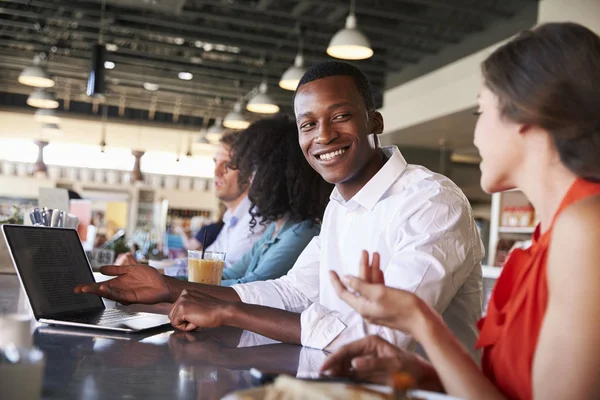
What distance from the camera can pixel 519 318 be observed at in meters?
1.00

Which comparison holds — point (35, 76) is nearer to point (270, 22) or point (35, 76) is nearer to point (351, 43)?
point (270, 22)

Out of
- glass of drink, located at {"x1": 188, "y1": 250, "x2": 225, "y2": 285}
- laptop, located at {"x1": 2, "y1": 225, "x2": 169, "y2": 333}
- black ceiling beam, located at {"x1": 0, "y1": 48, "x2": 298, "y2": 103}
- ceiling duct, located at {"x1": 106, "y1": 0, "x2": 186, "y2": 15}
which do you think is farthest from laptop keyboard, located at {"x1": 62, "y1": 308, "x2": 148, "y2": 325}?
black ceiling beam, located at {"x1": 0, "y1": 48, "x2": 298, "y2": 103}

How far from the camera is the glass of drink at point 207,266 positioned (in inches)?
75.3

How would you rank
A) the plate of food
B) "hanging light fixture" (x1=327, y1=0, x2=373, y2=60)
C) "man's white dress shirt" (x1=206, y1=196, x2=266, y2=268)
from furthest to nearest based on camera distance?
"hanging light fixture" (x1=327, y1=0, x2=373, y2=60)
"man's white dress shirt" (x1=206, y1=196, x2=266, y2=268)
the plate of food

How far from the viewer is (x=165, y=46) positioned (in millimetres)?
8953

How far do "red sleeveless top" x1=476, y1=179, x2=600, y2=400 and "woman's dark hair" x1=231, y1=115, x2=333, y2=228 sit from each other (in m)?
1.47

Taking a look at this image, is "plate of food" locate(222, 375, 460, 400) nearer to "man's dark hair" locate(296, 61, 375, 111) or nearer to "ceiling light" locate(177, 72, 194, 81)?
"man's dark hair" locate(296, 61, 375, 111)

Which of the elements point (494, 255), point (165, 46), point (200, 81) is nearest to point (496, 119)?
point (494, 255)

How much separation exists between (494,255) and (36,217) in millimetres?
5569

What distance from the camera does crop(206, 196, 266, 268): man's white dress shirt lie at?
3.00 meters

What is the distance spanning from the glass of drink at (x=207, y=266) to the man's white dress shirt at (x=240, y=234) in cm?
98

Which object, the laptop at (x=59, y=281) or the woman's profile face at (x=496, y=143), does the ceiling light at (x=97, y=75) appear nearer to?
the laptop at (x=59, y=281)

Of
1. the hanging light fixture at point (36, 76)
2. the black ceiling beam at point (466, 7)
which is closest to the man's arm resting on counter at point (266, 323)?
the black ceiling beam at point (466, 7)

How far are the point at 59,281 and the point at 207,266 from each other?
45cm
